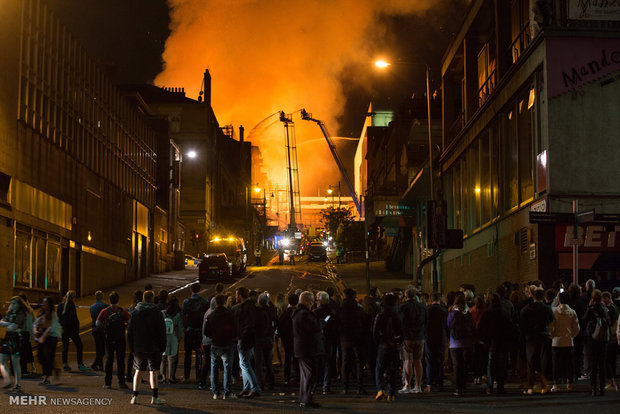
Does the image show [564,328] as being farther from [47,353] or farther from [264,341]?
[47,353]

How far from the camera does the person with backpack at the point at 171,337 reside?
16.4 m

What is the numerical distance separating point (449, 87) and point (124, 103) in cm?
2281

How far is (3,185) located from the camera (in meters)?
33.6

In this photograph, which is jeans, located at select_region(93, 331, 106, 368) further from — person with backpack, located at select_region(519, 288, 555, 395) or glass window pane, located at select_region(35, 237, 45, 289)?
glass window pane, located at select_region(35, 237, 45, 289)

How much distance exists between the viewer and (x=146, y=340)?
43.0 ft

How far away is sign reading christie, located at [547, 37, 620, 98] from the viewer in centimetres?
2338

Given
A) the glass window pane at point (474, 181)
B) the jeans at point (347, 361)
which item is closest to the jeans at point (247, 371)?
the jeans at point (347, 361)

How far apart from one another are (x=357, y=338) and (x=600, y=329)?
4.03 meters

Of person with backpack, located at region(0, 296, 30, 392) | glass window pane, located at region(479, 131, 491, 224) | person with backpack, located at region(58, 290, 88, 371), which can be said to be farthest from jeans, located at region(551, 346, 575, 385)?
glass window pane, located at region(479, 131, 491, 224)

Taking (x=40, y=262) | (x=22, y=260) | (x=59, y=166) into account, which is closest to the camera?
(x=22, y=260)

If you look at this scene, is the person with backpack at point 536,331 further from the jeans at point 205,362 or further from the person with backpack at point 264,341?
the jeans at point 205,362

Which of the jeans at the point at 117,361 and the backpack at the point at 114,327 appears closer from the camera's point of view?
the jeans at the point at 117,361

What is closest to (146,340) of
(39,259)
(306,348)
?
(306,348)

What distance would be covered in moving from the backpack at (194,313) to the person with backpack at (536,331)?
19.8 feet
